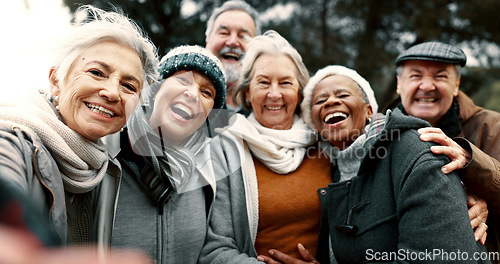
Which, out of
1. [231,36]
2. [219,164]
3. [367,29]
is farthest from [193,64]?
[367,29]

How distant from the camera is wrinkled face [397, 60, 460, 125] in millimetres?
2500

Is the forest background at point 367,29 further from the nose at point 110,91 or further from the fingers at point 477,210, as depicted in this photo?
the fingers at point 477,210

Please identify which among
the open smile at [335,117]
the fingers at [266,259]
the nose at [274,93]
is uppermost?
the nose at [274,93]

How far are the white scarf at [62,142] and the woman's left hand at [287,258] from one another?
110 cm

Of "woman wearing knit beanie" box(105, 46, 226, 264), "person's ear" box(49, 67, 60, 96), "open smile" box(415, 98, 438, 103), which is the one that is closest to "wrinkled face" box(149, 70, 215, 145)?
"woman wearing knit beanie" box(105, 46, 226, 264)

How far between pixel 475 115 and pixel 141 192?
2.55 m

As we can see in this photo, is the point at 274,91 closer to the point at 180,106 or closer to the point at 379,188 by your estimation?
the point at 180,106

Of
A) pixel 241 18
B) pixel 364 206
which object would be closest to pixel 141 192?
pixel 364 206

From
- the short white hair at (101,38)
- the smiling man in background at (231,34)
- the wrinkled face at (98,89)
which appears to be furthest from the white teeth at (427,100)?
the wrinkled face at (98,89)

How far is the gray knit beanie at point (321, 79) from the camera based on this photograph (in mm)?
2352

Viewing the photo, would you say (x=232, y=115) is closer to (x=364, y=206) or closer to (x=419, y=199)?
(x=364, y=206)

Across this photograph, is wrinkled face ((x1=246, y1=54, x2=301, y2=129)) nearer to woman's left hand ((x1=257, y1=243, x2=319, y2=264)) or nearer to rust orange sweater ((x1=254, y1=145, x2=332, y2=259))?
rust orange sweater ((x1=254, y1=145, x2=332, y2=259))

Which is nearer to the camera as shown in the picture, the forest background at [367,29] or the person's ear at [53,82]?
the person's ear at [53,82]

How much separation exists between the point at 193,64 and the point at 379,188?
4.29ft
